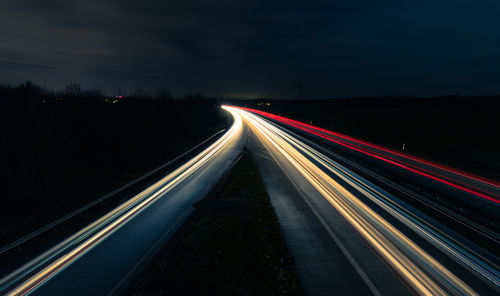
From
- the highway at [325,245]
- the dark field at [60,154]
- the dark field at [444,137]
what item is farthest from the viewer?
the dark field at [444,137]

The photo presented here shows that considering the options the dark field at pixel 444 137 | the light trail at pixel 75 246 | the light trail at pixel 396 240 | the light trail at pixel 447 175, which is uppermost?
the dark field at pixel 444 137

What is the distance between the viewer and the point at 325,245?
820 centimetres

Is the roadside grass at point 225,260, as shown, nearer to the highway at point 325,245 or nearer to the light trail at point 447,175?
the highway at point 325,245

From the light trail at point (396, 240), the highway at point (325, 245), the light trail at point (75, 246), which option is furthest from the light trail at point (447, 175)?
the light trail at point (75, 246)

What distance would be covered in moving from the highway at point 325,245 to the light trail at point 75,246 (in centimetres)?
3

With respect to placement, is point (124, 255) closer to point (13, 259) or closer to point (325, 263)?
point (13, 259)

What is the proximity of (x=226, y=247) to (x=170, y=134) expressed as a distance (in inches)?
1297

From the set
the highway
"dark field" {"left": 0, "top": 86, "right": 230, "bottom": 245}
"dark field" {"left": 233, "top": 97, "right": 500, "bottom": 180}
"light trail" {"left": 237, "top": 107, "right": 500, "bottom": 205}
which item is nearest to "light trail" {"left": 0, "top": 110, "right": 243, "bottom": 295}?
the highway

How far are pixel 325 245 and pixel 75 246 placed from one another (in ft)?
27.2

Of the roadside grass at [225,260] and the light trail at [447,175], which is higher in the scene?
the light trail at [447,175]

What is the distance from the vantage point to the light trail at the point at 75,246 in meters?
6.25

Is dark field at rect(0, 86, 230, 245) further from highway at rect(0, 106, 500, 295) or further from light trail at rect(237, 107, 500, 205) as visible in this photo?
light trail at rect(237, 107, 500, 205)

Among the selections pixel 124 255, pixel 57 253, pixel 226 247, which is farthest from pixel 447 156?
pixel 57 253

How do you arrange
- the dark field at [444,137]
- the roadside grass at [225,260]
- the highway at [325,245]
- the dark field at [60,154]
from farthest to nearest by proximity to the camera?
the dark field at [444,137] → the dark field at [60,154] → the highway at [325,245] → the roadside grass at [225,260]
